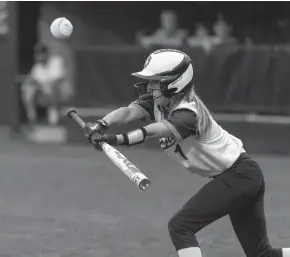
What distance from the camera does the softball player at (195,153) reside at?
5199mm

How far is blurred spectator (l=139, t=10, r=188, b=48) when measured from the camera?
50.7ft

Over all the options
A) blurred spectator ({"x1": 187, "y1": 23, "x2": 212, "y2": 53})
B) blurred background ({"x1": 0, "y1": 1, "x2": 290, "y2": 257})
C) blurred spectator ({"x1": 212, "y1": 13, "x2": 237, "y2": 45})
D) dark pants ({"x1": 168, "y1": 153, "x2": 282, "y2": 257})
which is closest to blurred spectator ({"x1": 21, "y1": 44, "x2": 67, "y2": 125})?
blurred background ({"x1": 0, "y1": 1, "x2": 290, "y2": 257})

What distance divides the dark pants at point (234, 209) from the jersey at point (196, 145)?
83 mm

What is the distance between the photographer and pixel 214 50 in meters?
15.0

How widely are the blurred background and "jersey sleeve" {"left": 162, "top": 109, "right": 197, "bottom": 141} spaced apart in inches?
82.6

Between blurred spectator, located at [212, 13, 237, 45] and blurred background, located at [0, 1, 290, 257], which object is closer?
blurred background, located at [0, 1, 290, 257]

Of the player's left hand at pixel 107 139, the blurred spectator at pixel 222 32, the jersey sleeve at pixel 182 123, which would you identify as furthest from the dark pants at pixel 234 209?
the blurred spectator at pixel 222 32

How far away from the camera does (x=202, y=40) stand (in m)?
15.7

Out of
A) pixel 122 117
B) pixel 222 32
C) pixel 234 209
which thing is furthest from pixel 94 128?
pixel 222 32

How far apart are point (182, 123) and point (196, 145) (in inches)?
12.6

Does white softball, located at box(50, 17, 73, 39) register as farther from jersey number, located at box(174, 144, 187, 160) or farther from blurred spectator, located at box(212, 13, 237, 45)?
blurred spectator, located at box(212, 13, 237, 45)

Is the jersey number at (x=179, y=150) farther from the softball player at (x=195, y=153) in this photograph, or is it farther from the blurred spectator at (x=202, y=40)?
the blurred spectator at (x=202, y=40)

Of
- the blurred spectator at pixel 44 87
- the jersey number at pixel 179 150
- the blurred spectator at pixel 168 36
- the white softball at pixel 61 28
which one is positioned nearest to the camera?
the jersey number at pixel 179 150

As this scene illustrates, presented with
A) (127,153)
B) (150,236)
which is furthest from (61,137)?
(150,236)
